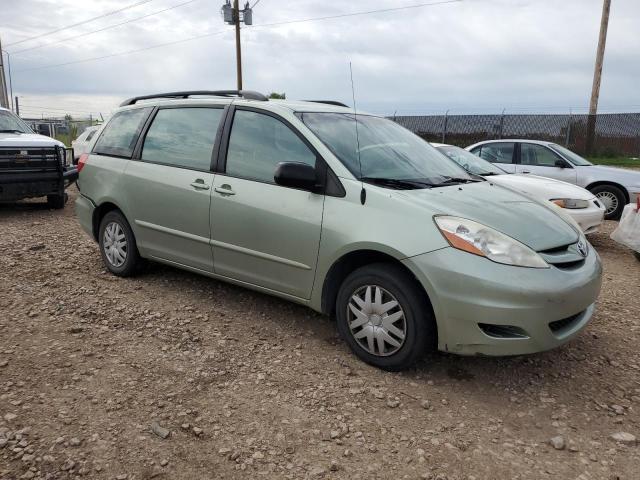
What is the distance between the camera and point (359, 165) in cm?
359

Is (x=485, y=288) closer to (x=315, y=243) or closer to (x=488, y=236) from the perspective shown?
(x=488, y=236)

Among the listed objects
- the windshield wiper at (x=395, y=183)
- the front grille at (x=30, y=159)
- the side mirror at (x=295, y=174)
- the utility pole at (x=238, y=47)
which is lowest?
the front grille at (x=30, y=159)

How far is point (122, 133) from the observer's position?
5.07 m

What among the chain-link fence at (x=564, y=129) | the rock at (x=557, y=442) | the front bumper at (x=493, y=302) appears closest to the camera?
the rock at (x=557, y=442)

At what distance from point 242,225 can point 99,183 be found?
2029 millimetres

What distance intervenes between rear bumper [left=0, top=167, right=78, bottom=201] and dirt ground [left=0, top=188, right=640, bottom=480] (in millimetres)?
4303

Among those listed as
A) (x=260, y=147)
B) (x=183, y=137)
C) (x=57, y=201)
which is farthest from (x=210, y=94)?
(x=57, y=201)

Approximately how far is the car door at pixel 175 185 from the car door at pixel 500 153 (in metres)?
6.52

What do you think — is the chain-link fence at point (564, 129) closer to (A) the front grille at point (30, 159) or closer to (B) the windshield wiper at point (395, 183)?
(A) the front grille at point (30, 159)

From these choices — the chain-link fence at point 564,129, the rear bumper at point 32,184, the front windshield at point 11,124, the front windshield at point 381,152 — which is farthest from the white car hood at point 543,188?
the chain-link fence at point 564,129

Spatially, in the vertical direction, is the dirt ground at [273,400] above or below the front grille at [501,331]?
below

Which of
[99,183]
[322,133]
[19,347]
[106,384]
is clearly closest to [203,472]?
[106,384]

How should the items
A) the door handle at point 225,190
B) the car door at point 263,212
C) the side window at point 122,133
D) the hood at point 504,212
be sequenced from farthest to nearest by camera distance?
the side window at point 122,133, the door handle at point 225,190, the car door at point 263,212, the hood at point 504,212

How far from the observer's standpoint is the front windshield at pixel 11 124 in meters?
9.21
